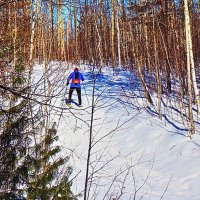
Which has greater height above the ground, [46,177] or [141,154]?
[46,177]

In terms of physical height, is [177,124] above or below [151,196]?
above

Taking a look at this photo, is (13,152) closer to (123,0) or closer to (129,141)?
(129,141)

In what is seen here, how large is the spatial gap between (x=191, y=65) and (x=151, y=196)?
4406 mm

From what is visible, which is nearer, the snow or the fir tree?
the fir tree

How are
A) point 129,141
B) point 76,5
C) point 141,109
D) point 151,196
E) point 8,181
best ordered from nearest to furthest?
point 76,5, point 8,181, point 151,196, point 129,141, point 141,109

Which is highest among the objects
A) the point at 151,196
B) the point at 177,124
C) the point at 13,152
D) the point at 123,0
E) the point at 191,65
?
the point at 123,0

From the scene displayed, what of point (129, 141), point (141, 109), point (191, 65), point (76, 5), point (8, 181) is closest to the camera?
point (76, 5)

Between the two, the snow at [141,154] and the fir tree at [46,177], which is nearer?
the fir tree at [46,177]

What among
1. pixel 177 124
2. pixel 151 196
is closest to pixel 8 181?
pixel 151 196

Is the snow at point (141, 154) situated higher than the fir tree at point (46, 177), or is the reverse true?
the fir tree at point (46, 177)

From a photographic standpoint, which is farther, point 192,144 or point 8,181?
point 192,144

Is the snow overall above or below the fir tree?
below

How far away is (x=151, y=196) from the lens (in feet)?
20.0

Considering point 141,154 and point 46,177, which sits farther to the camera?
point 141,154
